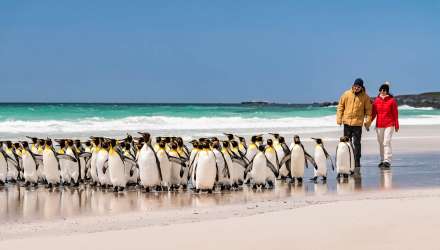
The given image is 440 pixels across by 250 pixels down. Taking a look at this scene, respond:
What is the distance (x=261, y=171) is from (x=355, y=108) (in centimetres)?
318

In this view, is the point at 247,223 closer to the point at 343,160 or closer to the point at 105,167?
the point at 105,167

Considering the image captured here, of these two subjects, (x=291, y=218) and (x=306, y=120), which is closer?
(x=291, y=218)

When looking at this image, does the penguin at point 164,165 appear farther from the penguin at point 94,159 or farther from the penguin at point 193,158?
the penguin at point 94,159

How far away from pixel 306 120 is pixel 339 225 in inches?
1296

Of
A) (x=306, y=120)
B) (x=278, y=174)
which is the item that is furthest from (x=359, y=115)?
(x=306, y=120)

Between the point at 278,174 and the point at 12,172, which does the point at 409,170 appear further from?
the point at 12,172

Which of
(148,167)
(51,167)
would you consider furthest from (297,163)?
(51,167)

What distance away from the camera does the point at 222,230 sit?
7340 millimetres

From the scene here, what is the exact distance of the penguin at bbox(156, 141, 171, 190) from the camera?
36.0 ft

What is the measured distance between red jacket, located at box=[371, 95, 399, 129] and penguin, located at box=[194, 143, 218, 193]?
14.4 ft

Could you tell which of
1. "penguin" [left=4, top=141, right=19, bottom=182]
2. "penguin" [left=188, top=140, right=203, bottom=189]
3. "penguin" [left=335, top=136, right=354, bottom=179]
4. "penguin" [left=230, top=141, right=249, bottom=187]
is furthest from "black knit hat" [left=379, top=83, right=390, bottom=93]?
"penguin" [left=4, top=141, right=19, bottom=182]

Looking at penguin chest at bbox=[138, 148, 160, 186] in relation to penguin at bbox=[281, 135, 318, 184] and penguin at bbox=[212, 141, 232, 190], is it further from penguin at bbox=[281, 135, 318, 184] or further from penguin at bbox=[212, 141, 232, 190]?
penguin at bbox=[281, 135, 318, 184]

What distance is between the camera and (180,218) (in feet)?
27.4

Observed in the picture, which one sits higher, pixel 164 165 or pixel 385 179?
pixel 164 165
